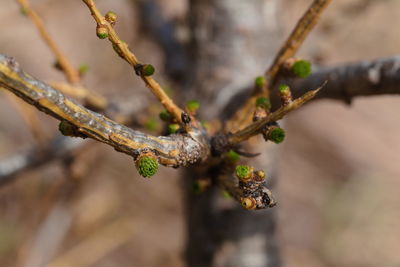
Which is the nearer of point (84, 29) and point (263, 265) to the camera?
point (263, 265)

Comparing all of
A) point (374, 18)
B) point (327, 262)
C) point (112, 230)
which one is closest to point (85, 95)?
point (112, 230)

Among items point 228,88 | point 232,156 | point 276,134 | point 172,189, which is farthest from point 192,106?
point 172,189

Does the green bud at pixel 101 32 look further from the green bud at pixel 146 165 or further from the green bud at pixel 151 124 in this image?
the green bud at pixel 151 124

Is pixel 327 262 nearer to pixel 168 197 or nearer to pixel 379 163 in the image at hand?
pixel 379 163

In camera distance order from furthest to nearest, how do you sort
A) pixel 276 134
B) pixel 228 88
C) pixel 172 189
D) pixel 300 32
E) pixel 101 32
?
1. pixel 172 189
2. pixel 228 88
3. pixel 300 32
4. pixel 276 134
5. pixel 101 32

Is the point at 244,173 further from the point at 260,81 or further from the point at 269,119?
the point at 260,81
